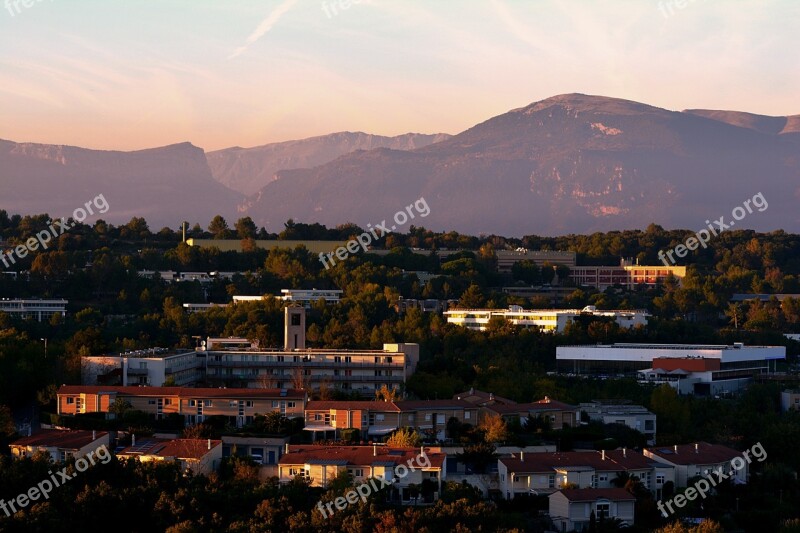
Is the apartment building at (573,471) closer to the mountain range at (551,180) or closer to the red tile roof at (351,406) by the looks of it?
the red tile roof at (351,406)

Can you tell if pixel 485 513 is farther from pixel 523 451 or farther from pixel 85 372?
pixel 85 372

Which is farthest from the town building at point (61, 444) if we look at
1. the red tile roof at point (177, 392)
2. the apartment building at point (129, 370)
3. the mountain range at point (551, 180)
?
the mountain range at point (551, 180)

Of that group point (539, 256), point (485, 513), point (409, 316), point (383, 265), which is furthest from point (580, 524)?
point (539, 256)

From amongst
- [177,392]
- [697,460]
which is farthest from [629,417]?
[177,392]

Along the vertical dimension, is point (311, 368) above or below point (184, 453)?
above

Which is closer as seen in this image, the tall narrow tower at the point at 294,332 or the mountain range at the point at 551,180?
the tall narrow tower at the point at 294,332

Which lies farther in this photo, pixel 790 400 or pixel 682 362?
pixel 682 362

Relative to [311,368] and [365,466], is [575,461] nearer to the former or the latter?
[365,466]

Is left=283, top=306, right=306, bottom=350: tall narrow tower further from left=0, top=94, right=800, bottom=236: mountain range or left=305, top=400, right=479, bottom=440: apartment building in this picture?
left=0, top=94, right=800, bottom=236: mountain range
